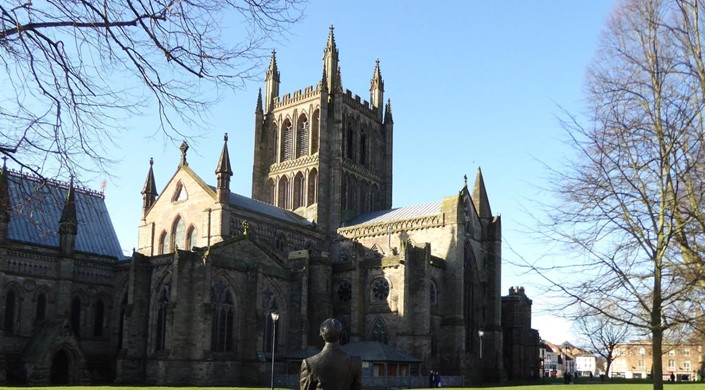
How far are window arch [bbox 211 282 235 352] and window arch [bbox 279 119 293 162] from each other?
27137 mm

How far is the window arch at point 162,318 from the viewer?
4512 cm

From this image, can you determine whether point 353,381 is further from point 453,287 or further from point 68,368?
point 453,287

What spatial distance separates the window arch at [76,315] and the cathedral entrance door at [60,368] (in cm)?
455

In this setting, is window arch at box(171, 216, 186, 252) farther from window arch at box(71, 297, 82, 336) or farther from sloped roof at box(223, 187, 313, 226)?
window arch at box(71, 297, 82, 336)

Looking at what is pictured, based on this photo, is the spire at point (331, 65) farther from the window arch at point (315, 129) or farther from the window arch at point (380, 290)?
the window arch at point (380, 290)

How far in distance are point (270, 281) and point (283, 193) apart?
23.1 m

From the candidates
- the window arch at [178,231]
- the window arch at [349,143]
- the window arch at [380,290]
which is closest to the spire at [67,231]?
the window arch at [178,231]

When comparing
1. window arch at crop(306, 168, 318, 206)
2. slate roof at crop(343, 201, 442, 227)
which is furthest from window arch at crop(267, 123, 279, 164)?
slate roof at crop(343, 201, 442, 227)

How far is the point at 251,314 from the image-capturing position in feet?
152

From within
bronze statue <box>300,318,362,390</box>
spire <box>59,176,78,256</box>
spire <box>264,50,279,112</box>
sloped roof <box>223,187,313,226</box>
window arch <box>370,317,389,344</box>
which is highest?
spire <box>264,50,279,112</box>

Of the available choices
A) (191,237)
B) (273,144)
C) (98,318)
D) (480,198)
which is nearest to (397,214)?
(480,198)

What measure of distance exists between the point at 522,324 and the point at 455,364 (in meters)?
14.6

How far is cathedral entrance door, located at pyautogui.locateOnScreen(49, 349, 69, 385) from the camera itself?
43.2 meters

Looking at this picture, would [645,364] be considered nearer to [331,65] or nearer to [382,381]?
[331,65]
